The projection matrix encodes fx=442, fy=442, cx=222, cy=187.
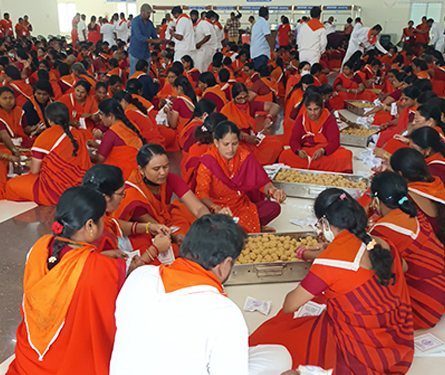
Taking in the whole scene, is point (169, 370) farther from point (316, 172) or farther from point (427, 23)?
point (427, 23)

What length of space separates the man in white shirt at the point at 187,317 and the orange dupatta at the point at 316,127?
337 centimetres

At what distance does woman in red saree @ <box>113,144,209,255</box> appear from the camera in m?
2.77

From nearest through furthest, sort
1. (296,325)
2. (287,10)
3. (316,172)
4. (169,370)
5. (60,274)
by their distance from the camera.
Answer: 1. (169,370)
2. (60,274)
3. (296,325)
4. (316,172)
5. (287,10)

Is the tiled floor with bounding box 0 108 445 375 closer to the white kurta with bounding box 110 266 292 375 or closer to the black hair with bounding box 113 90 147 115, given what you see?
the white kurta with bounding box 110 266 292 375

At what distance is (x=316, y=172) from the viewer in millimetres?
4188

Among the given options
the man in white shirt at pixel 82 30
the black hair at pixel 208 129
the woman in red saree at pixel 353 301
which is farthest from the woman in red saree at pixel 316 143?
the man in white shirt at pixel 82 30

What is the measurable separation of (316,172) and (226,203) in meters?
1.17

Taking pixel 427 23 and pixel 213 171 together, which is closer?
pixel 213 171

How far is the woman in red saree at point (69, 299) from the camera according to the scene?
62.7 inches

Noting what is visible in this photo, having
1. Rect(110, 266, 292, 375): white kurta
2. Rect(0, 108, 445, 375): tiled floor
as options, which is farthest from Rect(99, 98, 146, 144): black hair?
Rect(110, 266, 292, 375): white kurta

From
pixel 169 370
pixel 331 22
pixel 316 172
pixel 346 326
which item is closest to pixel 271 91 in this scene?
pixel 316 172

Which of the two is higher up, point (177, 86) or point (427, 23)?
point (427, 23)

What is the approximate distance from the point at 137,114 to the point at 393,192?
3409 millimetres

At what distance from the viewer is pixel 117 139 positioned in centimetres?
411
